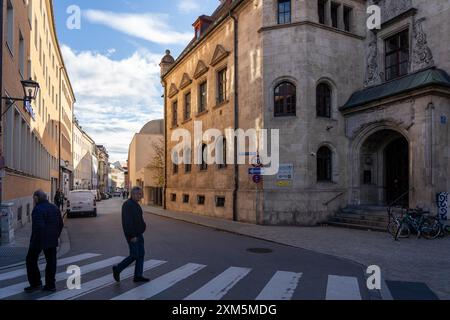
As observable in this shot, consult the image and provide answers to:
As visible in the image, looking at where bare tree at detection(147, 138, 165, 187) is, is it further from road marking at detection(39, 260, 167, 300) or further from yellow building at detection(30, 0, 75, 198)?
road marking at detection(39, 260, 167, 300)

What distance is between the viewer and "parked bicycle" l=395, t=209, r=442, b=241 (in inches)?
502

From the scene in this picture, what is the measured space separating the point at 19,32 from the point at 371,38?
671 inches

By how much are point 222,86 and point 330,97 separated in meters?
7.14

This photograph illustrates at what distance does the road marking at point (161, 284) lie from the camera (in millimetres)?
6070

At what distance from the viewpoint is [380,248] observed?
35.9ft

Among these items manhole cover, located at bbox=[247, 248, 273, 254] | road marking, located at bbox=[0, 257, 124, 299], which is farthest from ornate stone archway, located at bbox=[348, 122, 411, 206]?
road marking, located at bbox=[0, 257, 124, 299]

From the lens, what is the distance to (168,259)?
30.7ft

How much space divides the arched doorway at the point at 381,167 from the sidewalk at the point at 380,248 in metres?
3.65

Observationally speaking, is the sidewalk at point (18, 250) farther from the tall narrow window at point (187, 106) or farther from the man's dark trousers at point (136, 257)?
the tall narrow window at point (187, 106)

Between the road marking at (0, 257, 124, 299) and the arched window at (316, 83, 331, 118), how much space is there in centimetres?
1241

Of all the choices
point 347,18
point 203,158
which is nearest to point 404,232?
point 347,18

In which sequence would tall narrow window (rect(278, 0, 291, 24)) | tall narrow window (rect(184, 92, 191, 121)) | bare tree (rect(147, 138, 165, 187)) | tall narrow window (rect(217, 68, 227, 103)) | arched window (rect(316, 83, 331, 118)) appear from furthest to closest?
bare tree (rect(147, 138, 165, 187)) < tall narrow window (rect(184, 92, 191, 121)) < tall narrow window (rect(217, 68, 227, 103)) < arched window (rect(316, 83, 331, 118)) < tall narrow window (rect(278, 0, 291, 24))
